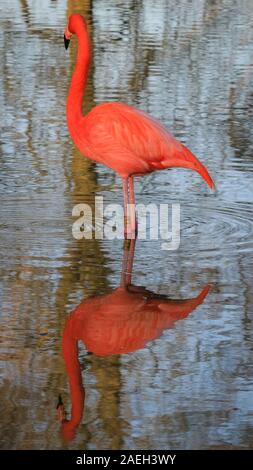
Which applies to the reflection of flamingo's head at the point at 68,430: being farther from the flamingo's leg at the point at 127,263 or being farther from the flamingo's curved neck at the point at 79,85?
the flamingo's curved neck at the point at 79,85

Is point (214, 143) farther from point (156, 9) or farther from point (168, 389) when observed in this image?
point (156, 9)

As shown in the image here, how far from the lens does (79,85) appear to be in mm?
8312

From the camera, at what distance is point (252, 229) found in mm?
8008

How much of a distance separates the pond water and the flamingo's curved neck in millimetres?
629

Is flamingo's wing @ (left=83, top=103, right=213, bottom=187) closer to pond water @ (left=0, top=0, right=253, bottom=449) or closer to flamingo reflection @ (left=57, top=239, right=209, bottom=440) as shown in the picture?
pond water @ (left=0, top=0, right=253, bottom=449)

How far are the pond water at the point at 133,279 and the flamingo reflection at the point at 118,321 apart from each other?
0.01m

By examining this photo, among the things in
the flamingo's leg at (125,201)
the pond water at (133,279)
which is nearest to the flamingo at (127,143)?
the flamingo's leg at (125,201)

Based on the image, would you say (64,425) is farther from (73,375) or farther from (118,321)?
(118,321)

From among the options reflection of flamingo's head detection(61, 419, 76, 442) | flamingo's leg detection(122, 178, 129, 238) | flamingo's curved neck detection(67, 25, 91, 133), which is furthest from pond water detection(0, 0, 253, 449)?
flamingo's curved neck detection(67, 25, 91, 133)

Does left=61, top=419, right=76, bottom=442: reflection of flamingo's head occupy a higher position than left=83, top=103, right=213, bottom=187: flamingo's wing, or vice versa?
left=83, top=103, right=213, bottom=187: flamingo's wing

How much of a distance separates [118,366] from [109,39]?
1021 centimetres

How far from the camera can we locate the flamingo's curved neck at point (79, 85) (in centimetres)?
819

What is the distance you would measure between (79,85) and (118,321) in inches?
99.5

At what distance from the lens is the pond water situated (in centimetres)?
510
